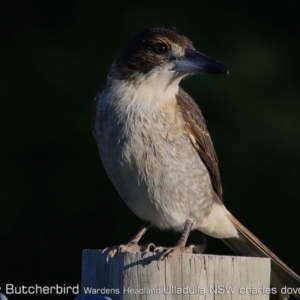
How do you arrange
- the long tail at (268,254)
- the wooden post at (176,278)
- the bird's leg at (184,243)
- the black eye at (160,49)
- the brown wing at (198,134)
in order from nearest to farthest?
the wooden post at (176,278), the bird's leg at (184,243), the long tail at (268,254), the black eye at (160,49), the brown wing at (198,134)

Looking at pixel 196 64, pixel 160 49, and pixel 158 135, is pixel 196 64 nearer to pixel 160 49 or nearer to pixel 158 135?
pixel 160 49

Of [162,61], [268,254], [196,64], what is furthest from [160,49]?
[268,254]

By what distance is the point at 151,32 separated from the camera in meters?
5.20

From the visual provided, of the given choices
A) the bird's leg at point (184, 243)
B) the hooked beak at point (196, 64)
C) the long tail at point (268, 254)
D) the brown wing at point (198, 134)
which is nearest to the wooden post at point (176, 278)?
the bird's leg at point (184, 243)

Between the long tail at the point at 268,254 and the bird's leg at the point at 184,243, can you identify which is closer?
the bird's leg at the point at 184,243

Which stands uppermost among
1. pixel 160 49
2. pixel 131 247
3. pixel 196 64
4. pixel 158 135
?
pixel 160 49

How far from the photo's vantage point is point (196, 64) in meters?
5.02

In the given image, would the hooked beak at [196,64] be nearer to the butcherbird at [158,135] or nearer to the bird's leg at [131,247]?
the butcherbird at [158,135]

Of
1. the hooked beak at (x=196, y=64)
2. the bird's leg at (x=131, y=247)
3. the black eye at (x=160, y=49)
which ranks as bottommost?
the bird's leg at (x=131, y=247)

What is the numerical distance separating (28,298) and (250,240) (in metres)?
3.10

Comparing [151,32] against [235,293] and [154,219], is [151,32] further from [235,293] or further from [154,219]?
[235,293]

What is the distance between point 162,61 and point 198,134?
0.51 meters

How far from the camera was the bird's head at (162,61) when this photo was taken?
5.03 metres

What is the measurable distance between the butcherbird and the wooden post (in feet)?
3.91
